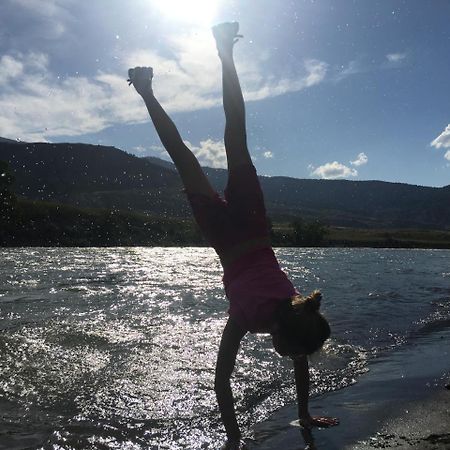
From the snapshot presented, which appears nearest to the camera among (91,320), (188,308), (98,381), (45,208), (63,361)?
(98,381)

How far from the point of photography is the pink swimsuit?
414 centimetres

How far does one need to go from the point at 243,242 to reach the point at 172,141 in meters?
1.27

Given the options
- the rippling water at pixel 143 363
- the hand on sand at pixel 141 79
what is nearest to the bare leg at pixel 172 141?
the hand on sand at pixel 141 79

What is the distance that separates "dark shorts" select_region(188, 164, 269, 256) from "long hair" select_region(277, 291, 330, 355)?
31.6 inches

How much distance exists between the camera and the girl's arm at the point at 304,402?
4703 millimetres

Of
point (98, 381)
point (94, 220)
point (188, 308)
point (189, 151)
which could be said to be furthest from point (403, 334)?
point (94, 220)

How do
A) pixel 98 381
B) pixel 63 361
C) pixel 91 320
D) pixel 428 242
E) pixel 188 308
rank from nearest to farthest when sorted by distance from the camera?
pixel 98 381, pixel 63 361, pixel 91 320, pixel 188 308, pixel 428 242

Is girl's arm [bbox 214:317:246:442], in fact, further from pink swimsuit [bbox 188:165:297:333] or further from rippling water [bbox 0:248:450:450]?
rippling water [bbox 0:248:450:450]

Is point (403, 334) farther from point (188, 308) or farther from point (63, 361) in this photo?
point (63, 361)

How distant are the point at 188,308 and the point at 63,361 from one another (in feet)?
17.8

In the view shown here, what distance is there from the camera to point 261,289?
4.14m

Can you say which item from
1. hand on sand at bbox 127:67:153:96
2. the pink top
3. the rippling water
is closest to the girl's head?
the pink top

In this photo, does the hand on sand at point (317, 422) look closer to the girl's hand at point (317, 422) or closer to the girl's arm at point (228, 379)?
the girl's hand at point (317, 422)

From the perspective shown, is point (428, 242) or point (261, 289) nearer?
point (261, 289)
